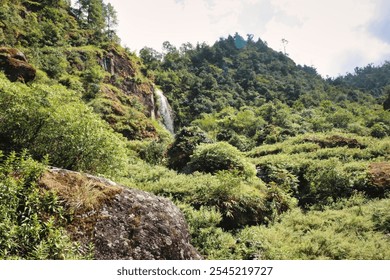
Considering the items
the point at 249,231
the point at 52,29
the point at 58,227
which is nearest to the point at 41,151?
the point at 58,227

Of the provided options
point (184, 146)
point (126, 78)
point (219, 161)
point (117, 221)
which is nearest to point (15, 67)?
point (184, 146)

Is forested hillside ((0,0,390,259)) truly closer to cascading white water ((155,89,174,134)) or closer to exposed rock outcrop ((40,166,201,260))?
exposed rock outcrop ((40,166,201,260))

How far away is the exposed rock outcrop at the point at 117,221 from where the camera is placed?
6316mm

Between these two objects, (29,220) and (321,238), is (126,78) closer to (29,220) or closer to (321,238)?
(321,238)

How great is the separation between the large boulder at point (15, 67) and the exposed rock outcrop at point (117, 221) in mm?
27457

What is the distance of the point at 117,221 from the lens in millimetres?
6770

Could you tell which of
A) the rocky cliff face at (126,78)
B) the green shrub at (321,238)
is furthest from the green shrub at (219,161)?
the rocky cliff face at (126,78)

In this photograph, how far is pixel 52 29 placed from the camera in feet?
159

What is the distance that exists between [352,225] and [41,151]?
12.8 meters

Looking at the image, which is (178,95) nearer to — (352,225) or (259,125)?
(259,125)

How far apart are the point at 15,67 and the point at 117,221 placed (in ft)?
99.2

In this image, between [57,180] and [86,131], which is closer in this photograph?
[57,180]

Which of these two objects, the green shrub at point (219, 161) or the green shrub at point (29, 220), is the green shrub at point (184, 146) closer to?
the green shrub at point (219, 161)

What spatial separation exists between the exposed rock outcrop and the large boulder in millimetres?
27457
